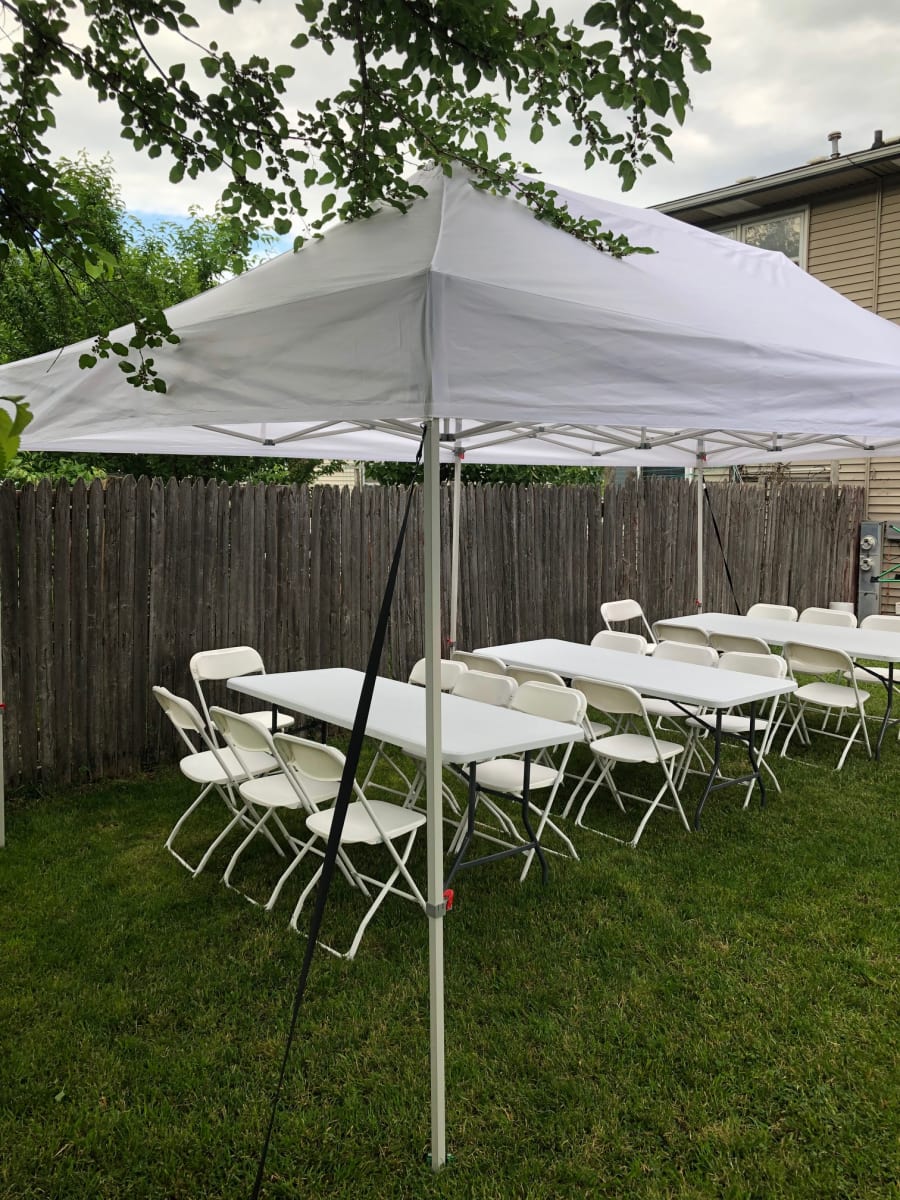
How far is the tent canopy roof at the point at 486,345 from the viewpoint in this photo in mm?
2172

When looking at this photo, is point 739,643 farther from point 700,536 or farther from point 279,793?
point 279,793

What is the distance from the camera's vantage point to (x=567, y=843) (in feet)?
14.6

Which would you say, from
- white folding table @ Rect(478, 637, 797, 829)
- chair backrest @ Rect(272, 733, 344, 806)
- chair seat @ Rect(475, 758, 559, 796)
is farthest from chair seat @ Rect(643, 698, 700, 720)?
chair backrest @ Rect(272, 733, 344, 806)

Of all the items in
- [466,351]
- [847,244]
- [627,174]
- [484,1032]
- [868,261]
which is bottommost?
[484,1032]

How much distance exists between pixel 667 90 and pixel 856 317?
98.9 inches

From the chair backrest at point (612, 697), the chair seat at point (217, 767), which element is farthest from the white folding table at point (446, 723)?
the chair backrest at point (612, 697)

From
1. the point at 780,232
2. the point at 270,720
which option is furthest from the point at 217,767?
the point at 780,232

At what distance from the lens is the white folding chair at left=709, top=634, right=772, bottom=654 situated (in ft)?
20.7

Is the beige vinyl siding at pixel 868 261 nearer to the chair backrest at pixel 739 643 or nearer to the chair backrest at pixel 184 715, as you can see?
the chair backrest at pixel 739 643

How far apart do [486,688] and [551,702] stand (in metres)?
0.48

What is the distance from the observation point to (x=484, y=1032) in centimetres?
295

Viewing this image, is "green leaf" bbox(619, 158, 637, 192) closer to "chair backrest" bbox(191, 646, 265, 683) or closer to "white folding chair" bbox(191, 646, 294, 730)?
"white folding chair" bbox(191, 646, 294, 730)

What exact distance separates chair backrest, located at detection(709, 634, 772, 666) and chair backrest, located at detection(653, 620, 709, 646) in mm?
196

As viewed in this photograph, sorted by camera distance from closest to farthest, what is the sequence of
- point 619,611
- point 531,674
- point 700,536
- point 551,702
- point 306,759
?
point 306,759 → point 551,702 → point 531,674 → point 700,536 → point 619,611
